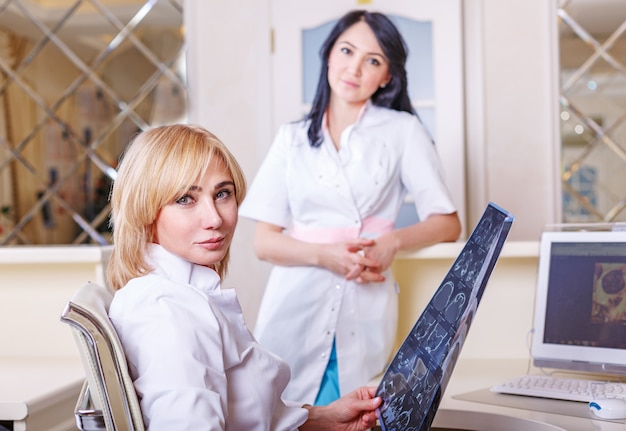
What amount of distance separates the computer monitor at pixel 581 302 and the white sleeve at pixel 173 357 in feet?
2.75

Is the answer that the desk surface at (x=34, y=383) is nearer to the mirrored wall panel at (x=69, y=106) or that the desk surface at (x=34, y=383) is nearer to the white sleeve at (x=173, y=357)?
the white sleeve at (x=173, y=357)

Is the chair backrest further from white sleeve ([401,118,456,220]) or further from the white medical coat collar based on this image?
white sleeve ([401,118,456,220])

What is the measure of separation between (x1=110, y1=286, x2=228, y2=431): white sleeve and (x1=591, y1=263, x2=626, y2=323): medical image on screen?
864mm

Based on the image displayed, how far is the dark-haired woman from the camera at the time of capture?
5.83 ft

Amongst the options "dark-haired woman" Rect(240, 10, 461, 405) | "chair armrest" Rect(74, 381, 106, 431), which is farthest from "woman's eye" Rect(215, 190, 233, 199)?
"dark-haired woman" Rect(240, 10, 461, 405)

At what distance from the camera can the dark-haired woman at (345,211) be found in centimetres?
178

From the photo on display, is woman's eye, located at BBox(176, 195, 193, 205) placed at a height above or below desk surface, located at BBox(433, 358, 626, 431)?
above

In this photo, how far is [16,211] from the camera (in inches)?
152

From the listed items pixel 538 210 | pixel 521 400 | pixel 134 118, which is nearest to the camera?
pixel 521 400

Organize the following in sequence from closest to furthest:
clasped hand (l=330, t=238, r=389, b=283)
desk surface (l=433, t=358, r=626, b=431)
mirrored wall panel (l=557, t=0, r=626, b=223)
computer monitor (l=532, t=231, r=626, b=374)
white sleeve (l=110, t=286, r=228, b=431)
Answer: white sleeve (l=110, t=286, r=228, b=431) → desk surface (l=433, t=358, r=626, b=431) → computer monitor (l=532, t=231, r=626, b=374) → clasped hand (l=330, t=238, r=389, b=283) → mirrored wall panel (l=557, t=0, r=626, b=223)

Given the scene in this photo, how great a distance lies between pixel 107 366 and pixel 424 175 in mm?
1042

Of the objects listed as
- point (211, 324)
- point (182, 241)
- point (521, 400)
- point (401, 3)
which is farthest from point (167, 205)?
point (401, 3)

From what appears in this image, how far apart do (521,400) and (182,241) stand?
2.29ft

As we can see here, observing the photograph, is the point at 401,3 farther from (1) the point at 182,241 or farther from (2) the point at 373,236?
(1) the point at 182,241
